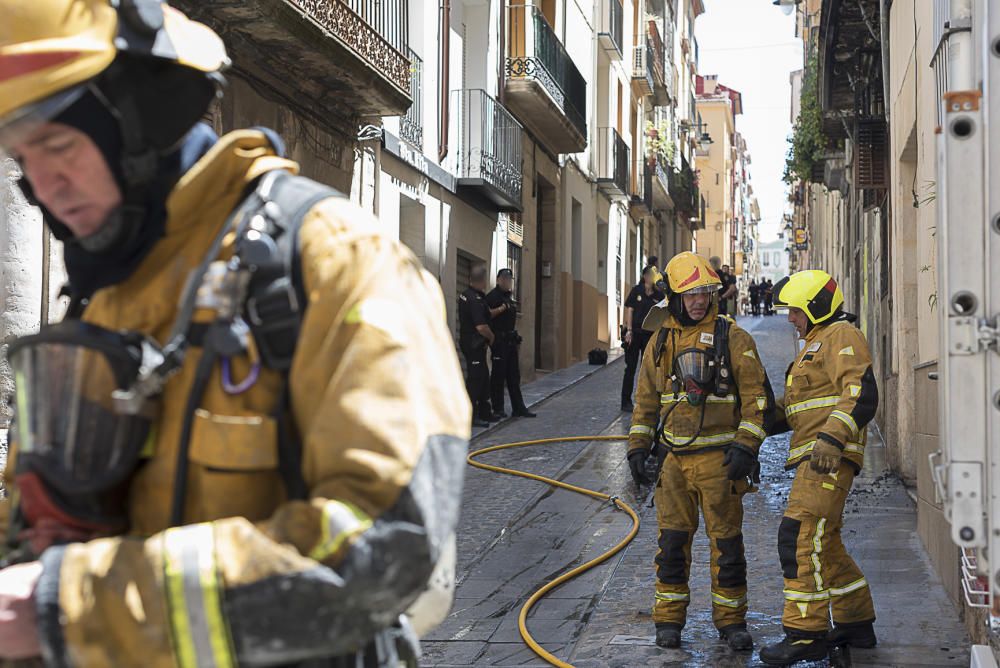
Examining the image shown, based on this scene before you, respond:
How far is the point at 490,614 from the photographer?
22.0ft

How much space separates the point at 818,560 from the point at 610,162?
22.1 m

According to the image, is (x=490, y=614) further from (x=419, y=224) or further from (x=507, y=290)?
(x=419, y=224)

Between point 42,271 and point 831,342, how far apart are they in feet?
15.5

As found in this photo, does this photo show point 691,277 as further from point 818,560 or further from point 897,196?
point 897,196

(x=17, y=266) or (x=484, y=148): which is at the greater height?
(x=484, y=148)

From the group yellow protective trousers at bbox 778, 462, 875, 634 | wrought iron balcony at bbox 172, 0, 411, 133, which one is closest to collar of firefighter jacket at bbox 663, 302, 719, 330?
yellow protective trousers at bbox 778, 462, 875, 634

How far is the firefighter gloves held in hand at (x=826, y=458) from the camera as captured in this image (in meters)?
6.06

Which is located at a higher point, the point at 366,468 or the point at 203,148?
the point at 203,148

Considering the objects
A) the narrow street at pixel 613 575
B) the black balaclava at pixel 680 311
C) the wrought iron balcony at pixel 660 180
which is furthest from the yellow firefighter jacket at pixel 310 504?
the wrought iron balcony at pixel 660 180

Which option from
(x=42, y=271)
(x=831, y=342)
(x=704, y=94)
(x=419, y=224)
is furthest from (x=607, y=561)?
(x=704, y=94)

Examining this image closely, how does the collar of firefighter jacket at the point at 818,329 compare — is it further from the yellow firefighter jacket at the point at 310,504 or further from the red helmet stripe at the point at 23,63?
the red helmet stripe at the point at 23,63

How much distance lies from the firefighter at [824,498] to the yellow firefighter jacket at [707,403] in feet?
0.70

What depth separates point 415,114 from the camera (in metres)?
15.2

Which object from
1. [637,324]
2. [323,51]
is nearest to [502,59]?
[637,324]
